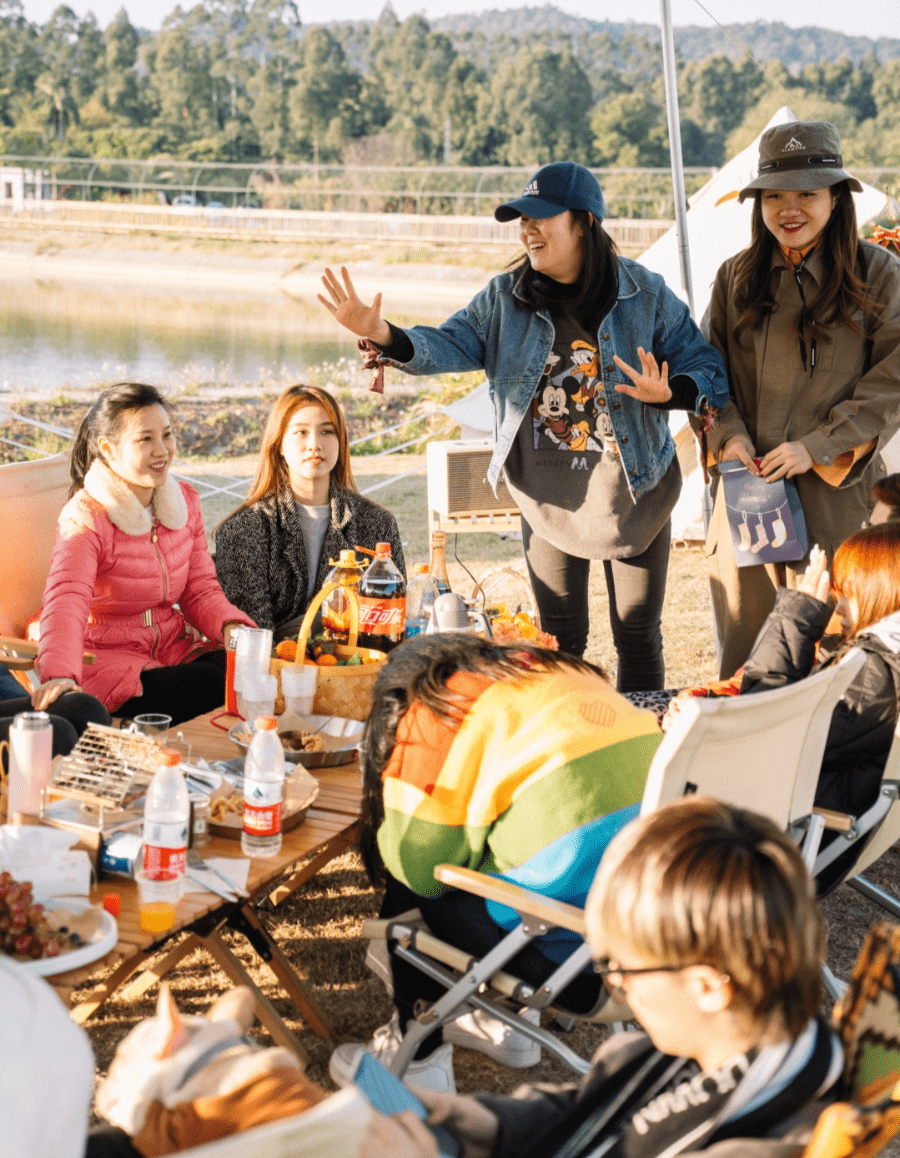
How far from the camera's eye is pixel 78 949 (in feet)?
5.57

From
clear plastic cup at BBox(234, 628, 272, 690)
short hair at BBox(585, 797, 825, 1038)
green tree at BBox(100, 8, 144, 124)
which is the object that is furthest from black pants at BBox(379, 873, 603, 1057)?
green tree at BBox(100, 8, 144, 124)

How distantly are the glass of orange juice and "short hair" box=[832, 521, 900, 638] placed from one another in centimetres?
159

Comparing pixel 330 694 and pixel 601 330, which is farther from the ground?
pixel 601 330

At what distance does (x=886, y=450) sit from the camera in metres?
6.20

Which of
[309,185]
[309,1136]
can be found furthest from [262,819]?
[309,185]

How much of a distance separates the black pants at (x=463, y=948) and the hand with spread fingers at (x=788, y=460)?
5.85 ft

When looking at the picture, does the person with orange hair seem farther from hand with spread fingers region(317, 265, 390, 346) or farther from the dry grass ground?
hand with spread fingers region(317, 265, 390, 346)

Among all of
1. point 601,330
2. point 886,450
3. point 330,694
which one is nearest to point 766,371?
point 601,330

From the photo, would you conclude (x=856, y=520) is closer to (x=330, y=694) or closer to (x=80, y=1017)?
(x=330, y=694)

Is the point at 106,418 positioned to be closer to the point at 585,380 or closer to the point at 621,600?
the point at 585,380

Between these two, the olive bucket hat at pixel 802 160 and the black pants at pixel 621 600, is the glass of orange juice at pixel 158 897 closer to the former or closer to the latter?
the black pants at pixel 621 600

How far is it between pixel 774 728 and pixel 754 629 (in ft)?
5.28

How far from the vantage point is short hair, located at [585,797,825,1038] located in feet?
3.82

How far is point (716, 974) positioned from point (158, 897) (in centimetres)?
108
